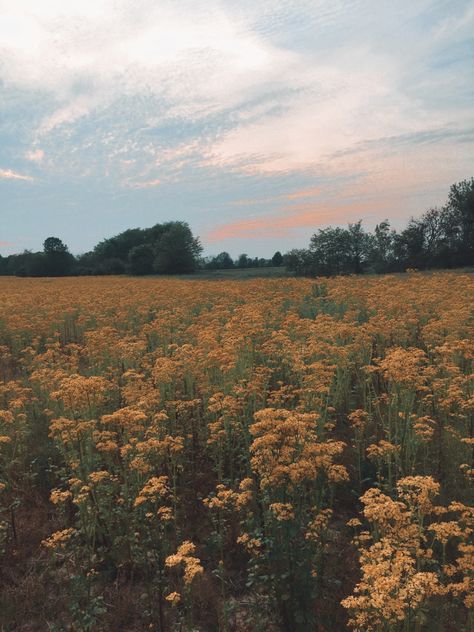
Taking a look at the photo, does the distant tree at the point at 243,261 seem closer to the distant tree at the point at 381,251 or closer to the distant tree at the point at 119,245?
the distant tree at the point at 119,245

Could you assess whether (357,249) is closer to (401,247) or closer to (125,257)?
(401,247)

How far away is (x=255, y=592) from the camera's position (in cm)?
441

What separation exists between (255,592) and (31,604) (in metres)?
2.31

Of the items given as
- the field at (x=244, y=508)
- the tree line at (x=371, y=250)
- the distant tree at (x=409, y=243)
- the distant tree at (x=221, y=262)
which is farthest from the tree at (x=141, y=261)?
the field at (x=244, y=508)

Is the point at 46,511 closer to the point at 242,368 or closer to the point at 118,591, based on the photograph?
the point at 118,591

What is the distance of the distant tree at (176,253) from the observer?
258 ft

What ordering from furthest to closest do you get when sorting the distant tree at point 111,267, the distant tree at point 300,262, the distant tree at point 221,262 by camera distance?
the distant tree at point 221,262 < the distant tree at point 111,267 < the distant tree at point 300,262

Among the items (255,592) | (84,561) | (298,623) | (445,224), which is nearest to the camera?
(298,623)

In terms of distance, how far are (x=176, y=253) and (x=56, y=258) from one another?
28.5 meters

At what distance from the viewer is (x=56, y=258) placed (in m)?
91.9

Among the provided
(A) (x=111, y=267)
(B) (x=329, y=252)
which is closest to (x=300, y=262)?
(B) (x=329, y=252)

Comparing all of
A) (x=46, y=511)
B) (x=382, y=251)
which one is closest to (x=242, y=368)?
(x=46, y=511)

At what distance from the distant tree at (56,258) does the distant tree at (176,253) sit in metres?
22.9

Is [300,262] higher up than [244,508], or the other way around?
[300,262]
